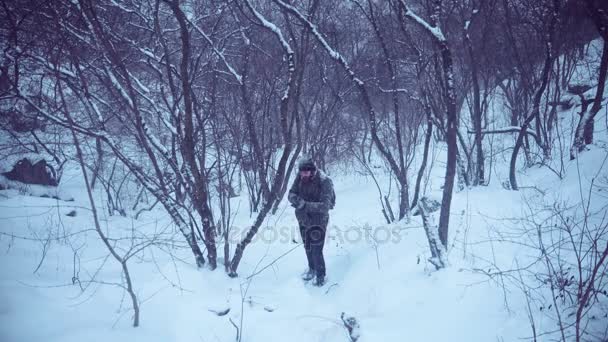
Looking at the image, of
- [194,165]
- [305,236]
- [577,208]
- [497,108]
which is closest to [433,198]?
[577,208]

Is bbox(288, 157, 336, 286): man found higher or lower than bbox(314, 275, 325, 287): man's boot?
higher

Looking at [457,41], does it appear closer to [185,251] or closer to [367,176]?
[367,176]

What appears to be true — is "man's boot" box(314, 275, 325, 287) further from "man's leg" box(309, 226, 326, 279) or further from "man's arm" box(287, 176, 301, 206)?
"man's arm" box(287, 176, 301, 206)

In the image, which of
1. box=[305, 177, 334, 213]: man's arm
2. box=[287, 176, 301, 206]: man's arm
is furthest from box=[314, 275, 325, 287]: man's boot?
box=[287, 176, 301, 206]: man's arm

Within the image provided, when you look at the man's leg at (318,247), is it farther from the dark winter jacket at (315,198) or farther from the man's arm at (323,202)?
the man's arm at (323,202)

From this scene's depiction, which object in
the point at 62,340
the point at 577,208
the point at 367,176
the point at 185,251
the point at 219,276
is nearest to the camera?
the point at 62,340

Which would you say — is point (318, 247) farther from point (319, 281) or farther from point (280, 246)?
point (280, 246)

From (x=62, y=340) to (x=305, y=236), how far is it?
8.98 feet

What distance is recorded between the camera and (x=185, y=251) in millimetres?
4754

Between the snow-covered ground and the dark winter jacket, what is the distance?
95 centimetres

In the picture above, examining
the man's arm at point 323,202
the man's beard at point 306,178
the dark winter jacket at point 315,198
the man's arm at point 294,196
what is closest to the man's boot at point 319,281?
the dark winter jacket at point 315,198

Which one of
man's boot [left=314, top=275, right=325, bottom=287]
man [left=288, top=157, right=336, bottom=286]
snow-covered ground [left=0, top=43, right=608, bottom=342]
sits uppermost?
man [left=288, top=157, right=336, bottom=286]

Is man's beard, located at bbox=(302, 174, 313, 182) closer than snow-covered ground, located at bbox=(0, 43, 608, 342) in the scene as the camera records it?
No

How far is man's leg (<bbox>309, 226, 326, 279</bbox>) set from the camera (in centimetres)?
412
